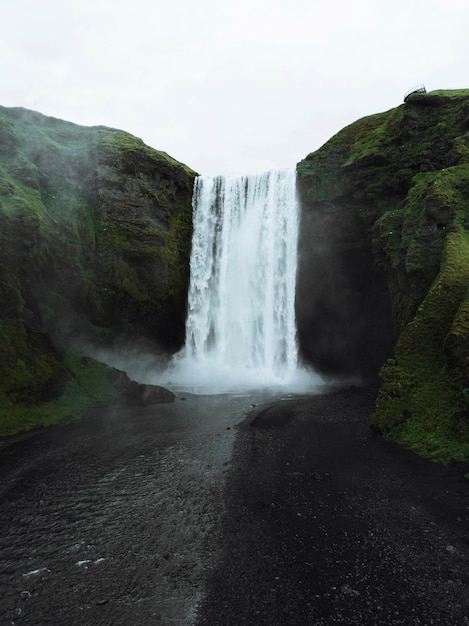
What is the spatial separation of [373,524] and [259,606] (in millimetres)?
3395

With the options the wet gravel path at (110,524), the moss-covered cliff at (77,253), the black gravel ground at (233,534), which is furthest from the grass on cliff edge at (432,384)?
the moss-covered cliff at (77,253)

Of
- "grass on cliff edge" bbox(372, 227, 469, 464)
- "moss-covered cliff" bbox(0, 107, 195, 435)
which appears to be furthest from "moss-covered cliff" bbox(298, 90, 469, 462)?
"moss-covered cliff" bbox(0, 107, 195, 435)

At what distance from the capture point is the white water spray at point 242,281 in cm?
3256

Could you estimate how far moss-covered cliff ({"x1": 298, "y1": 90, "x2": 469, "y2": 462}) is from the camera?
13.1m

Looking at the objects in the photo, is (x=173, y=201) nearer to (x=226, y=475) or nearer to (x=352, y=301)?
(x=352, y=301)

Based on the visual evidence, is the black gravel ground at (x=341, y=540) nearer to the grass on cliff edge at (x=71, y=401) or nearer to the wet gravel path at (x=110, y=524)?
the wet gravel path at (x=110, y=524)

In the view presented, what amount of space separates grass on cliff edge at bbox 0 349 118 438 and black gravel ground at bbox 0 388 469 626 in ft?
9.79

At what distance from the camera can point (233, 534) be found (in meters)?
8.20

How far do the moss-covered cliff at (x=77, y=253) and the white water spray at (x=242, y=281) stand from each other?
1681 mm

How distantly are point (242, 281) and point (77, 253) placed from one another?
13.9m

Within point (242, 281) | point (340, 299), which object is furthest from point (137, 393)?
point (340, 299)

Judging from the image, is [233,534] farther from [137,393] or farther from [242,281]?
[242,281]

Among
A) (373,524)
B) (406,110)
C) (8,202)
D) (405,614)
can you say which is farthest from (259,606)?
(406,110)

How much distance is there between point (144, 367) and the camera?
3238 cm
